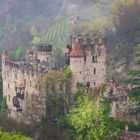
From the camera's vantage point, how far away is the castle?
71.1 meters

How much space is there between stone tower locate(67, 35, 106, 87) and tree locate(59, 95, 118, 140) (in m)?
3.94

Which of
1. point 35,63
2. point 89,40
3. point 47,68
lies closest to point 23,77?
point 35,63

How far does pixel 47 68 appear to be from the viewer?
7275 cm

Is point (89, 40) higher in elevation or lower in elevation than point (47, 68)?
higher

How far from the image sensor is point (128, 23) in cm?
10988

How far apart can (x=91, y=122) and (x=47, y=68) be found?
8.71 metres

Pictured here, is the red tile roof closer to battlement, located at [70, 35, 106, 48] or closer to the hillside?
battlement, located at [70, 35, 106, 48]

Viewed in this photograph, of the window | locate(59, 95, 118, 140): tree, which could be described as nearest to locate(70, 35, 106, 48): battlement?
the window

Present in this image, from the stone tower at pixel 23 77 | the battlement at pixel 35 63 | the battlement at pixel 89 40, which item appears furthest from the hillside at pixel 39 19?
the battlement at pixel 89 40

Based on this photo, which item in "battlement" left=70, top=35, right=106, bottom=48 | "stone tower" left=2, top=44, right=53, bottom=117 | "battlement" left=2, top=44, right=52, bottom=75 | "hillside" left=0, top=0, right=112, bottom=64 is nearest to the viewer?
"battlement" left=70, top=35, right=106, bottom=48

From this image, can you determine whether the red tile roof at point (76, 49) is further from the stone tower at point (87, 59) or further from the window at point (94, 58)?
the window at point (94, 58)

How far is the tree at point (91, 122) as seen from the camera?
6575cm

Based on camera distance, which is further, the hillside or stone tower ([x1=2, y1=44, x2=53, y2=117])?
the hillside

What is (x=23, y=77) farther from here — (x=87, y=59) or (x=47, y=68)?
(x=87, y=59)
